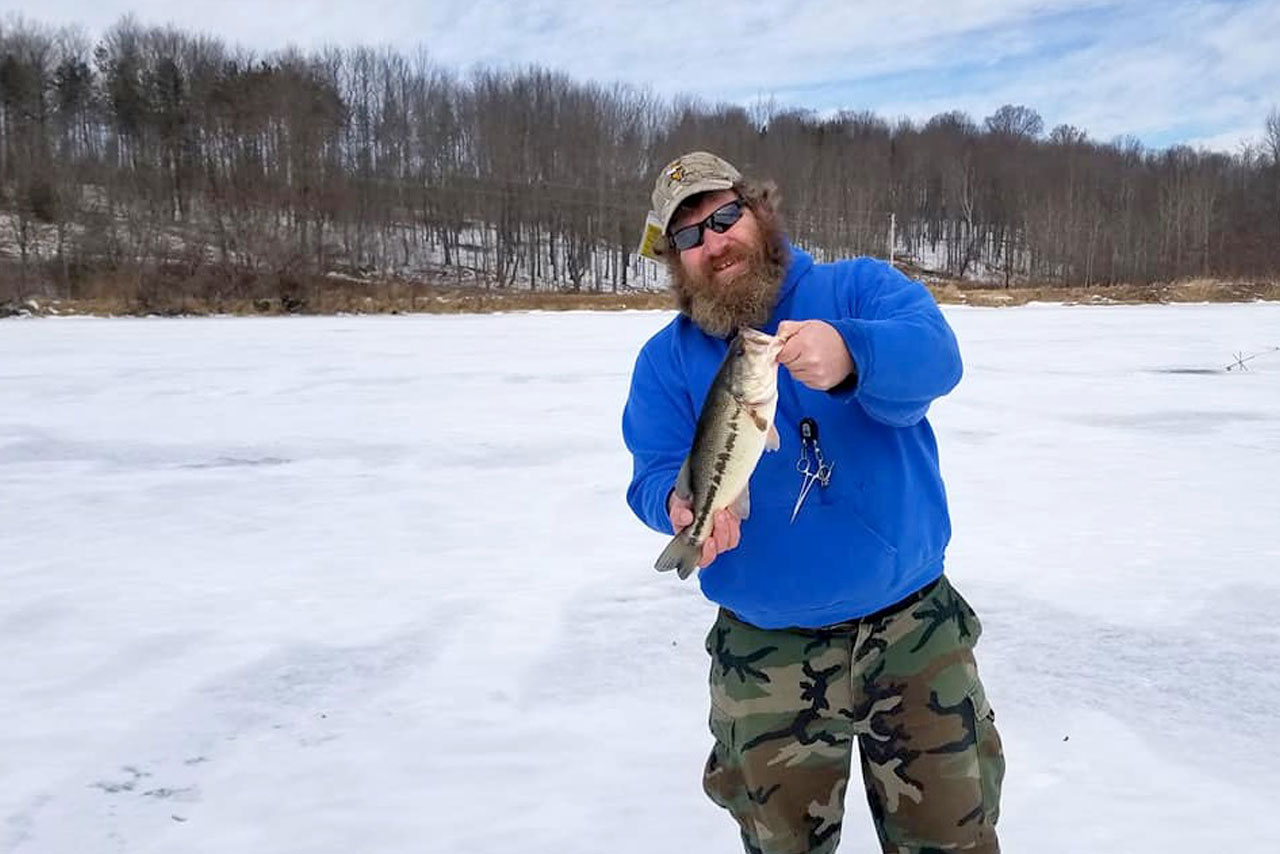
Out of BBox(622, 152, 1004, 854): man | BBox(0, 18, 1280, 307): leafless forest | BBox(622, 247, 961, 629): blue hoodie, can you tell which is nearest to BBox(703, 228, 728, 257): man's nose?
BBox(622, 152, 1004, 854): man

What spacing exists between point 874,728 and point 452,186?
57.6m

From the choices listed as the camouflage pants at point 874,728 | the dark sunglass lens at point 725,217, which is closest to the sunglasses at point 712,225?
the dark sunglass lens at point 725,217

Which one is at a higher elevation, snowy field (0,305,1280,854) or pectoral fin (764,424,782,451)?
pectoral fin (764,424,782,451)

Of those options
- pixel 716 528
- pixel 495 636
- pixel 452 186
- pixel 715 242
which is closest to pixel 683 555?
pixel 716 528

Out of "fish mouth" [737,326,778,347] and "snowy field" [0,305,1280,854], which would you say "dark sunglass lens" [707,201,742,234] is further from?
"snowy field" [0,305,1280,854]

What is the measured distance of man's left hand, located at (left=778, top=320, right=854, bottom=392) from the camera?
1795 millimetres

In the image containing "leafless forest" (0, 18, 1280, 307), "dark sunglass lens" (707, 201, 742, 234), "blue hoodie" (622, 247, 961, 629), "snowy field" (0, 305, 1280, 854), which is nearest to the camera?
"blue hoodie" (622, 247, 961, 629)

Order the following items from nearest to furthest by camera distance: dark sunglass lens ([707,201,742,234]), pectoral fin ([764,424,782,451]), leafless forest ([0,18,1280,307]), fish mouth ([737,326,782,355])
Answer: fish mouth ([737,326,782,355]) → pectoral fin ([764,424,782,451]) → dark sunglass lens ([707,201,742,234]) → leafless forest ([0,18,1280,307])

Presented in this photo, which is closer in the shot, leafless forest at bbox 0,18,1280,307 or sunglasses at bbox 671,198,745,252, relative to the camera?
sunglasses at bbox 671,198,745,252

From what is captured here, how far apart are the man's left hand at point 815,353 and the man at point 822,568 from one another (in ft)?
0.57

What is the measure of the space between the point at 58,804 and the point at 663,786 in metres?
2.04

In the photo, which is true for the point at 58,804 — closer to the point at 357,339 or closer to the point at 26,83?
the point at 357,339

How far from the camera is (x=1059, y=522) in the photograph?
618 centimetres

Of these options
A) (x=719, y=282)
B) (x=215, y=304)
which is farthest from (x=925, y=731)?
(x=215, y=304)
